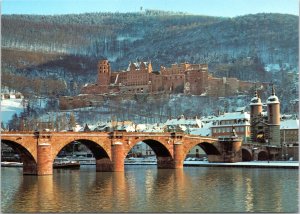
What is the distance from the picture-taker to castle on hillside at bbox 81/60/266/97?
138875 millimetres

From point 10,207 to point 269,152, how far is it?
49.2 metres

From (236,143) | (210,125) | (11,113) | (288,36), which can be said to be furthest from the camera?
(288,36)

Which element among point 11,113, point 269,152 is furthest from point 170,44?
point 269,152

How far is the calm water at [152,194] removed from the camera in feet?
95.4

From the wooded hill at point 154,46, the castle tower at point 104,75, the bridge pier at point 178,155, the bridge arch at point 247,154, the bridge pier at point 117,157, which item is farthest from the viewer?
the castle tower at point 104,75

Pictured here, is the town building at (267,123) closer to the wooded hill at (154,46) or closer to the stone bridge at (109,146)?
the stone bridge at (109,146)

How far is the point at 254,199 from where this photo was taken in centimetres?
3188

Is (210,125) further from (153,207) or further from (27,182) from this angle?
(153,207)

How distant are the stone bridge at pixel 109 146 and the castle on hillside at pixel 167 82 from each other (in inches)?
2594

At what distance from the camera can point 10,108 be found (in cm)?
12244

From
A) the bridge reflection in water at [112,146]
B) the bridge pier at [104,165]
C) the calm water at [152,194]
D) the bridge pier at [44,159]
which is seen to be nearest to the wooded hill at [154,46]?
the bridge reflection in water at [112,146]

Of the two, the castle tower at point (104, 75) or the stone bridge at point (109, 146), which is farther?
the castle tower at point (104, 75)

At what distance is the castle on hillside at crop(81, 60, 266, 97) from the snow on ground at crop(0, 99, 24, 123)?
87.4 ft

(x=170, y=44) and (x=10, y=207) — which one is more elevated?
(x=170, y=44)
